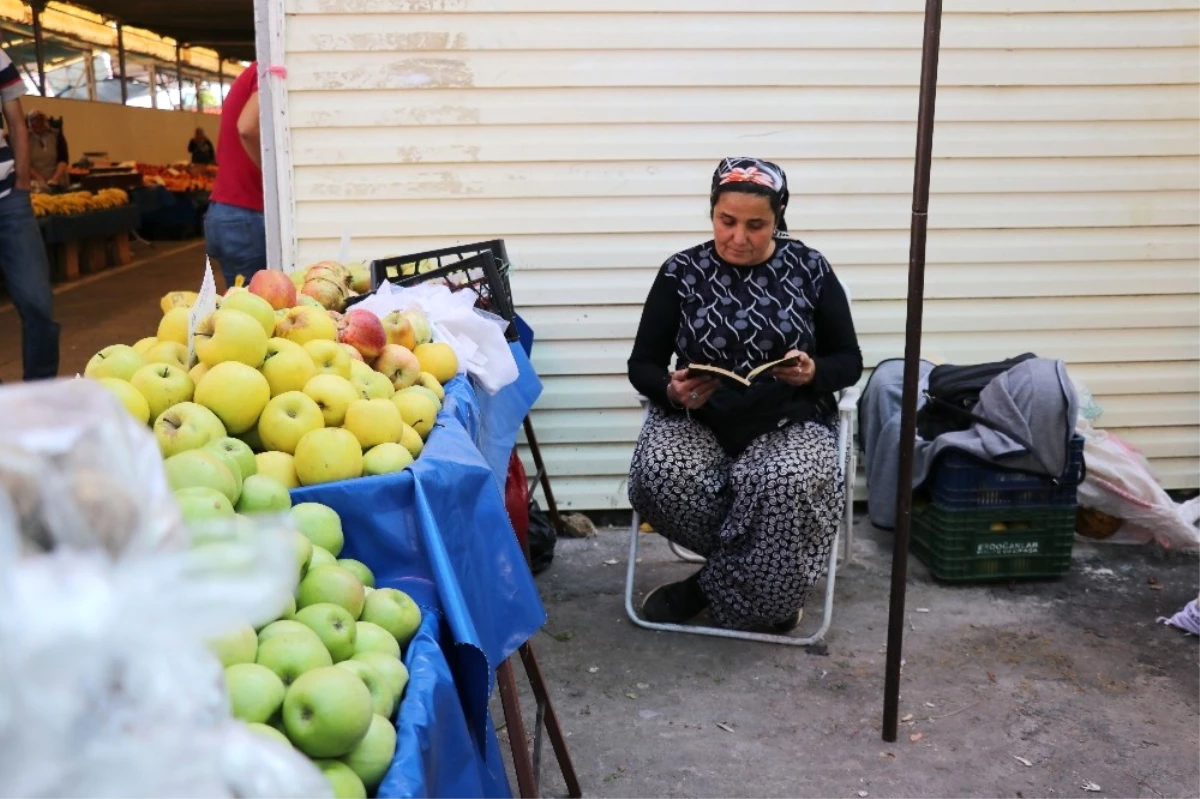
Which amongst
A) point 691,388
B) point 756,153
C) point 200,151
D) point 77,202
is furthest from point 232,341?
point 200,151

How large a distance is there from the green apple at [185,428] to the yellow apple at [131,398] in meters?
0.04

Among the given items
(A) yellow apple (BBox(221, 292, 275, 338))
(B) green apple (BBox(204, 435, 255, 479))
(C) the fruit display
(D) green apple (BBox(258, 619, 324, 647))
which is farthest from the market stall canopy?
(D) green apple (BBox(258, 619, 324, 647))

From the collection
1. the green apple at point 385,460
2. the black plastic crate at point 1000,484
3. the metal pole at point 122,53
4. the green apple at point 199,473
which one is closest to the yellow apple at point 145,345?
the green apple at point 385,460

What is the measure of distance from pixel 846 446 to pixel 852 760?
126cm

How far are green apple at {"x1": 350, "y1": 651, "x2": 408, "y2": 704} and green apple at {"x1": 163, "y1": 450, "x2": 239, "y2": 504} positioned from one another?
0.37m

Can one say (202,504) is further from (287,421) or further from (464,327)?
(464,327)

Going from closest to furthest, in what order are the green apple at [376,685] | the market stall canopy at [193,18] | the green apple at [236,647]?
the green apple at [236,647] → the green apple at [376,685] → the market stall canopy at [193,18]

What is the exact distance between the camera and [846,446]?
410cm

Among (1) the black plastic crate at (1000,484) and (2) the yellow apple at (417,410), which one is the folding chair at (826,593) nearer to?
(1) the black plastic crate at (1000,484)

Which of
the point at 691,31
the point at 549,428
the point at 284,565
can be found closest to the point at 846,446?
the point at 549,428

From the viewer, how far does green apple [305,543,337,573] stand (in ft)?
6.09

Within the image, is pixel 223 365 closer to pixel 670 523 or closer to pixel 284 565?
pixel 284 565

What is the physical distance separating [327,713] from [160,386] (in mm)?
1016

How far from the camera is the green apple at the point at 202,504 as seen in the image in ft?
5.43
